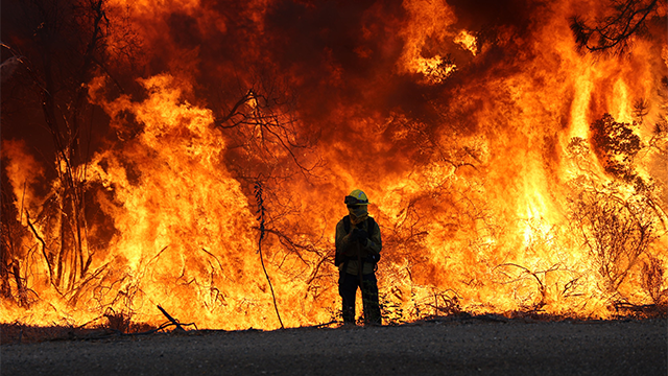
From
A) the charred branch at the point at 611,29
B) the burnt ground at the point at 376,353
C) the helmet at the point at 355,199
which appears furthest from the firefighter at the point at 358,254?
the charred branch at the point at 611,29

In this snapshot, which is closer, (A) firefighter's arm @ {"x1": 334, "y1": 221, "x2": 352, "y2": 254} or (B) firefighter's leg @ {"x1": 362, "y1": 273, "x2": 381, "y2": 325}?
(B) firefighter's leg @ {"x1": 362, "y1": 273, "x2": 381, "y2": 325}

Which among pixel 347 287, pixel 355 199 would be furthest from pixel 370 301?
pixel 355 199

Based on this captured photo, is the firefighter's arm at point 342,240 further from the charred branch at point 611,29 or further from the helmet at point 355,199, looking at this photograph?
the charred branch at point 611,29

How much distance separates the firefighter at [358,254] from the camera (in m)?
7.03

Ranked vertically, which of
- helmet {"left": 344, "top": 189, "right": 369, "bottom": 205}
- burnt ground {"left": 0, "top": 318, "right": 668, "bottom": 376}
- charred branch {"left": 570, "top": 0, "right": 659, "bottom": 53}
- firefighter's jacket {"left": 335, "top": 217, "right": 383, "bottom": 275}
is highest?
charred branch {"left": 570, "top": 0, "right": 659, "bottom": 53}

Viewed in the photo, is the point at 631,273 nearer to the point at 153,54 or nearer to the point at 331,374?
the point at 331,374

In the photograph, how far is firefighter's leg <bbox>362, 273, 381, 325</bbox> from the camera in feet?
22.8

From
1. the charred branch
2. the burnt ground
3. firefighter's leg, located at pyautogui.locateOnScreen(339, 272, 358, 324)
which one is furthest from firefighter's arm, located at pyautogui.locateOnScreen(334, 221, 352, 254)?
the charred branch

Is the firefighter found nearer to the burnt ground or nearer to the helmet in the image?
the helmet

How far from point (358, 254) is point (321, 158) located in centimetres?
321

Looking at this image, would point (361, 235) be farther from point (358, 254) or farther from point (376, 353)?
point (376, 353)

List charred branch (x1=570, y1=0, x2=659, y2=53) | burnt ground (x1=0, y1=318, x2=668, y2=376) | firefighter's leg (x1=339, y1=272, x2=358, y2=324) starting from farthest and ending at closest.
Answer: charred branch (x1=570, y1=0, x2=659, y2=53) < firefighter's leg (x1=339, y1=272, x2=358, y2=324) < burnt ground (x1=0, y1=318, x2=668, y2=376)

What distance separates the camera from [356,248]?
7246 mm

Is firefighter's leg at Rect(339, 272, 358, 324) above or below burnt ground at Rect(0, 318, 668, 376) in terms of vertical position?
above
